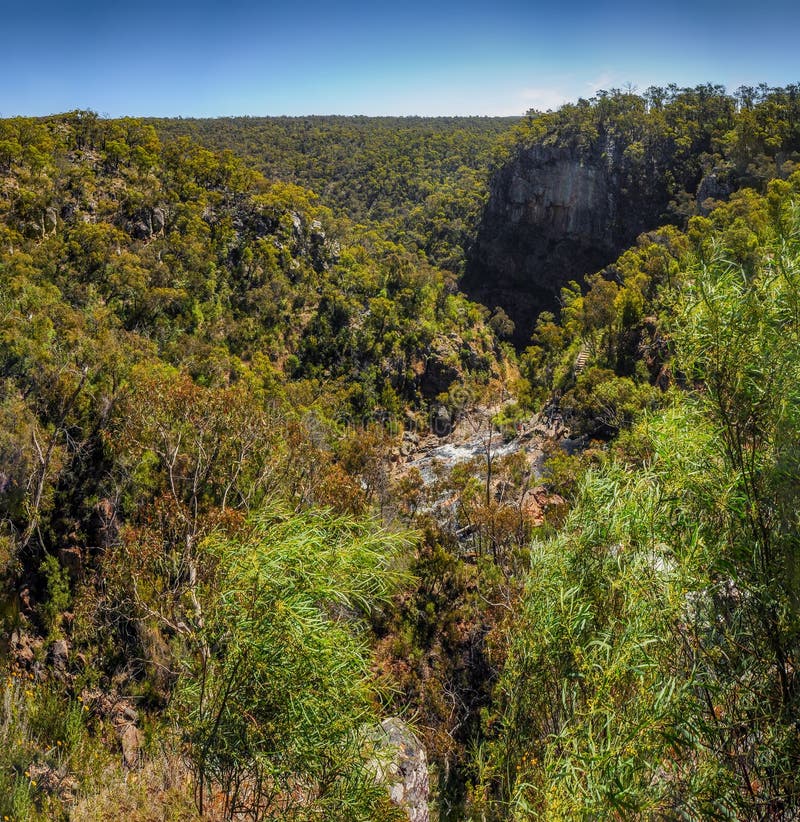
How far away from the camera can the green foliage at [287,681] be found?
3.79 meters

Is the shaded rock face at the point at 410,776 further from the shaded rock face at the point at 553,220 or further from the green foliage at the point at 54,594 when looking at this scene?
the shaded rock face at the point at 553,220

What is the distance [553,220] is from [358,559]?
245ft

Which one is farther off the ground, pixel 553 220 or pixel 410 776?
pixel 553 220

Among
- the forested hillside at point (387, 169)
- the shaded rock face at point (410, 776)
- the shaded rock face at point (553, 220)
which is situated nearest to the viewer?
the shaded rock face at point (410, 776)

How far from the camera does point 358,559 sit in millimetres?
4293

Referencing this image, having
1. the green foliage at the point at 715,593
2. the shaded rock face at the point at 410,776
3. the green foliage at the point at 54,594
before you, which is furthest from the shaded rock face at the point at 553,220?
the green foliage at the point at 715,593

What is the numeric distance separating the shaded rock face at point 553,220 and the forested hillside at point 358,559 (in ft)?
88.8

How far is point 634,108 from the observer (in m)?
68.5

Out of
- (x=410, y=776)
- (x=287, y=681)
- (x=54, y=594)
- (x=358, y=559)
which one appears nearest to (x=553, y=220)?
(x=54, y=594)

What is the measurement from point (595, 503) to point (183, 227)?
43658mm

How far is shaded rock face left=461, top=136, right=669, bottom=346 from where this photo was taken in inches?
2603

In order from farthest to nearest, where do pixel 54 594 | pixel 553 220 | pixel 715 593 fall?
pixel 553 220 < pixel 54 594 < pixel 715 593

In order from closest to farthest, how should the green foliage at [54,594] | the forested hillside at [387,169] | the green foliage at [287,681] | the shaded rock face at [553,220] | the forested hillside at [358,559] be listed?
the green foliage at [287,681], the forested hillside at [358,559], the green foliage at [54,594], the shaded rock face at [553,220], the forested hillside at [387,169]

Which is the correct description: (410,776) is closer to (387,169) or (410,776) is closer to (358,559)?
(358,559)
